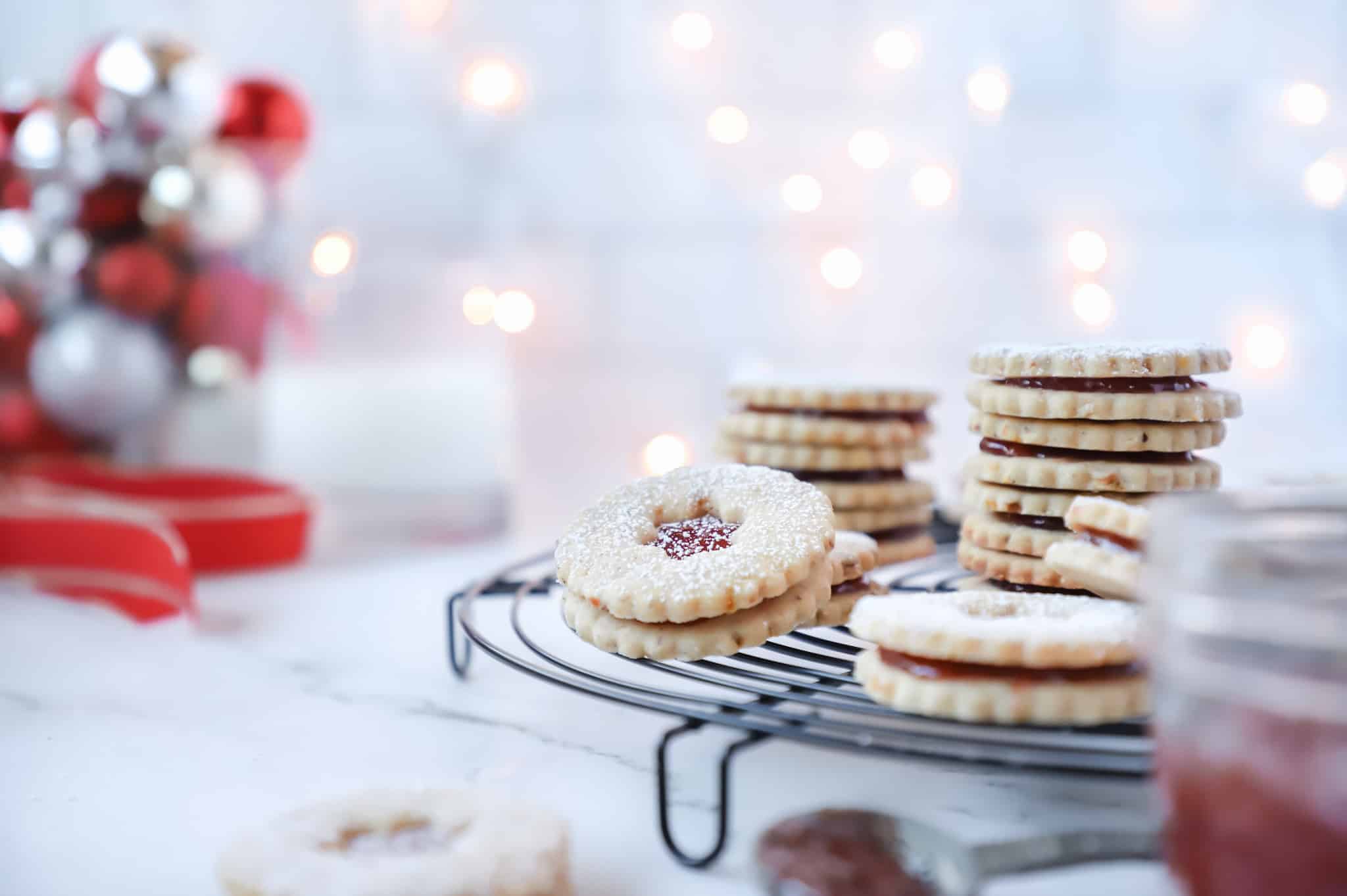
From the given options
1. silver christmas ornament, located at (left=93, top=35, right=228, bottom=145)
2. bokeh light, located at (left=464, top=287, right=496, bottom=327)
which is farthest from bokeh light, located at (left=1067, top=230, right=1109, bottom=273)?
silver christmas ornament, located at (left=93, top=35, right=228, bottom=145)

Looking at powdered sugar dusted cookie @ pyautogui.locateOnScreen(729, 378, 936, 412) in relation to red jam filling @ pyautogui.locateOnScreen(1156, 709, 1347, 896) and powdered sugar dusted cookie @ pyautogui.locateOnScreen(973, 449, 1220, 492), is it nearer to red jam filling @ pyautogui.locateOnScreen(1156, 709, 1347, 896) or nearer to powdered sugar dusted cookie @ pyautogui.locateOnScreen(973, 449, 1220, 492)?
powdered sugar dusted cookie @ pyautogui.locateOnScreen(973, 449, 1220, 492)

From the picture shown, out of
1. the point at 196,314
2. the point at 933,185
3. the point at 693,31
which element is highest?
the point at 693,31

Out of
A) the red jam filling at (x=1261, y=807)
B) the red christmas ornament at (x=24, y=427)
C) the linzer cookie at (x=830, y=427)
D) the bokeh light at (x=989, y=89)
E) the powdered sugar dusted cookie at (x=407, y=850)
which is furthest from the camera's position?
the bokeh light at (x=989, y=89)

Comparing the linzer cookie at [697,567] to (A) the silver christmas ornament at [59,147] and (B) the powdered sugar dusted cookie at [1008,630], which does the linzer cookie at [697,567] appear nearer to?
(B) the powdered sugar dusted cookie at [1008,630]

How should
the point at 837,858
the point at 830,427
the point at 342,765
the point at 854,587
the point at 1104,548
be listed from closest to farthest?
1. the point at 837,858
2. the point at 1104,548
3. the point at 342,765
4. the point at 854,587
5. the point at 830,427

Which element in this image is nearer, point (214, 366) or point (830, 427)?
point (830, 427)

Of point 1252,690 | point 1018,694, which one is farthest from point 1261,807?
point 1018,694

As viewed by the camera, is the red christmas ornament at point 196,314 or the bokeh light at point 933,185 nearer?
the red christmas ornament at point 196,314

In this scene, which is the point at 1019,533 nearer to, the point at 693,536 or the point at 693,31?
the point at 693,536

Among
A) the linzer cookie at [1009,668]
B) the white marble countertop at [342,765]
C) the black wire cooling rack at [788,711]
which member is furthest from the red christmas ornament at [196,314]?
the linzer cookie at [1009,668]
